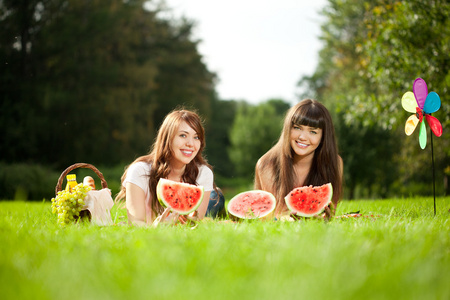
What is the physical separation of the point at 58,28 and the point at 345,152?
1264cm

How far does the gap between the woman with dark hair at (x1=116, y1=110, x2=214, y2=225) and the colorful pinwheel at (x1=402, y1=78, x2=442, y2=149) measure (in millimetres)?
2387

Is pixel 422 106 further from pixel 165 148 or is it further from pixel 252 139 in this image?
pixel 252 139

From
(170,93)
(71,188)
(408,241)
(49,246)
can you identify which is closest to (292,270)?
(408,241)

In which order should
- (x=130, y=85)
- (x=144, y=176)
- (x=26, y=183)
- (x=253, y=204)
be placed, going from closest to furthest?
(x=144, y=176) → (x=253, y=204) → (x=26, y=183) → (x=130, y=85)

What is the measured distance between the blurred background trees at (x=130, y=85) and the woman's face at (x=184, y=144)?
4.82 metres

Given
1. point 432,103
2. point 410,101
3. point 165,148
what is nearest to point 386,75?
point 410,101

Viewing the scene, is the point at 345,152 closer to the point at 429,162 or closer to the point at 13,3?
the point at 429,162

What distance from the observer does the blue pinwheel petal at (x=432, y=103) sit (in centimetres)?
420

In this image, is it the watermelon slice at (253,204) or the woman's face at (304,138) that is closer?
the watermelon slice at (253,204)

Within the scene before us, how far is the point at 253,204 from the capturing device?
442 centimetres

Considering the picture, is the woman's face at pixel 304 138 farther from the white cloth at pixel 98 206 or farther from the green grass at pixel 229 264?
the white cloth at pixel 98 206

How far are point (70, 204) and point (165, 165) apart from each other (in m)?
1.07

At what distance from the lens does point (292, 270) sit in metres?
1.93

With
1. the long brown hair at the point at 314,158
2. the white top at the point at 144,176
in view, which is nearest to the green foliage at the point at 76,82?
the white top at the point at 144,176
